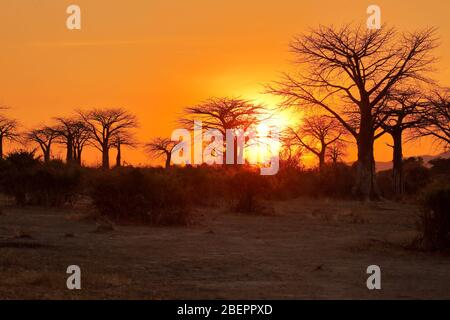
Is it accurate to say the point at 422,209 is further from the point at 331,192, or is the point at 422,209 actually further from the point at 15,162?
the point at 331,192

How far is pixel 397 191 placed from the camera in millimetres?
44688

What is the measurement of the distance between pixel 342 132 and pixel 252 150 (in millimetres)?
6931

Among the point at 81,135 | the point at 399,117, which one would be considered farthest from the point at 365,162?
the point at 81,135

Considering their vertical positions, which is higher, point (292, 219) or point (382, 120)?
point (382, 120)

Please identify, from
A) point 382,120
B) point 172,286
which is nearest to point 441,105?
point 382,120

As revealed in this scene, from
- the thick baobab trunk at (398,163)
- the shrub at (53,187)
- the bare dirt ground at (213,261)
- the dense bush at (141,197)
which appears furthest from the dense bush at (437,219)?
the thick baobab trunk at (398,163)

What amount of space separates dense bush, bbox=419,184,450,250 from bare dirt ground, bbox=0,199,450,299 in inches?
18.3

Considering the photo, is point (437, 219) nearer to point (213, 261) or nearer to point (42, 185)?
point (213, 261)

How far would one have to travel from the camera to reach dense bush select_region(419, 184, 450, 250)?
15141 mm

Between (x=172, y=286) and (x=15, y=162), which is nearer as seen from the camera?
(x=172, y=286)

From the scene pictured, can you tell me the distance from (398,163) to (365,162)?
5.87 meters

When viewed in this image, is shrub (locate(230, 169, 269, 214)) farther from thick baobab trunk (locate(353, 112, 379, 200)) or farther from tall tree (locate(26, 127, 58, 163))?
tall tree (locate(26, 127, 58, 163))
